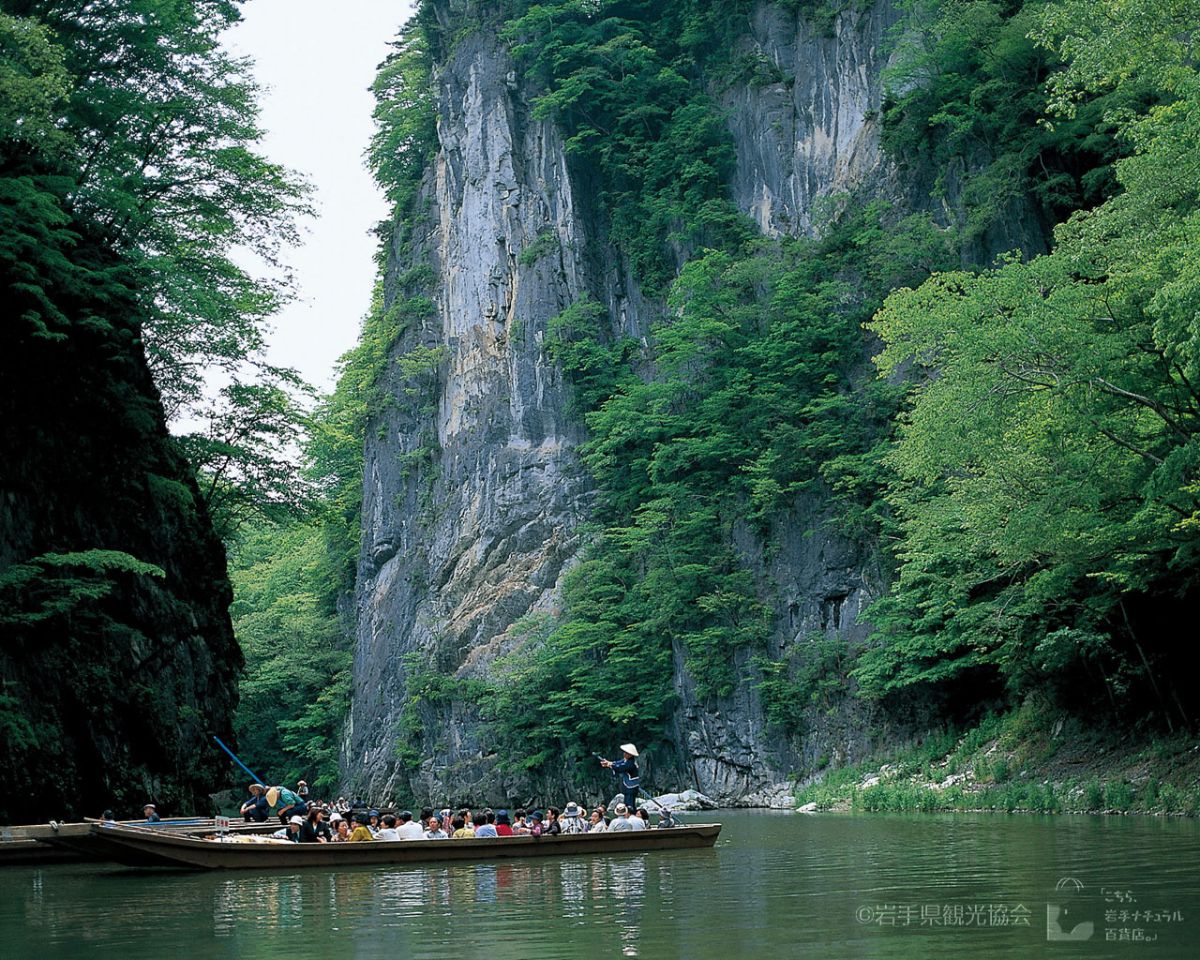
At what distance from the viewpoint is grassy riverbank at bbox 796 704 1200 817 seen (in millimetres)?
20438

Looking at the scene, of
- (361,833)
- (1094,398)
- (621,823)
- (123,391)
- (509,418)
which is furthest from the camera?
(509,418)

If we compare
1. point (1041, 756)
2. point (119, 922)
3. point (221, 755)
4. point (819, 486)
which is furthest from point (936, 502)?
point (119, 922)

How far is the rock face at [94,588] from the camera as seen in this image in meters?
19.3

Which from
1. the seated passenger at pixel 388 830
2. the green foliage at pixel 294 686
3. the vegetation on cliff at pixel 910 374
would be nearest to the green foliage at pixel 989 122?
the vegetation on cliff at pixel 910 374

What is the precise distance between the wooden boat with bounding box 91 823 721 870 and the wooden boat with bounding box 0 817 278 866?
0.36 metres

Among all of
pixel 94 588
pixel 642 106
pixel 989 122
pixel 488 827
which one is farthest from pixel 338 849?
A: pixel 642 106

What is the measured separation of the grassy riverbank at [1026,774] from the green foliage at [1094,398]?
1328 millimetres

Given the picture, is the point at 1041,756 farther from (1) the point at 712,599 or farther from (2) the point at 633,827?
(1) the point at 712,599

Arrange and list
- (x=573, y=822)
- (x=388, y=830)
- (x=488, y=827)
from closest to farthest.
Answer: (x=388, y=830) → (x=488, y=827) → (x=573, y=822)

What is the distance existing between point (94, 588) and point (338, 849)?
6542 millimetres

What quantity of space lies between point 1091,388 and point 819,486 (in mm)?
19692

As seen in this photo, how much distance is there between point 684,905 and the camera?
10.9 m

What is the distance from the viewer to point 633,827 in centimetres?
1820

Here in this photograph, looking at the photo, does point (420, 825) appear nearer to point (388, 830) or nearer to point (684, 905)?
point (388, 830)
